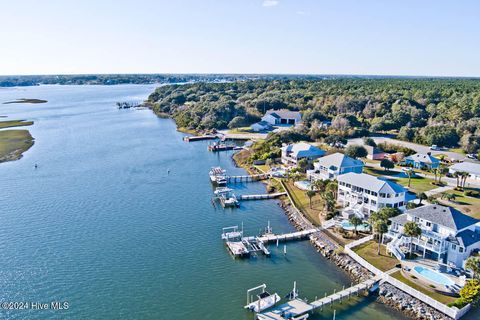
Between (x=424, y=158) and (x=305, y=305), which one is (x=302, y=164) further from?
(x=305, y=305)

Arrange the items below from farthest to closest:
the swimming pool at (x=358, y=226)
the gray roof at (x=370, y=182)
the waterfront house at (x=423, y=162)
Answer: the waterfront house at (x=423, y=162) < the gray roof at (x=370, y=182) < the swimming pool at (x=358, y=226)

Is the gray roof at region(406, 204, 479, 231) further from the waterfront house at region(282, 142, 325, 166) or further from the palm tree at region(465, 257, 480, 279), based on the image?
the waterfront house at region(282, 142, 325, 166)

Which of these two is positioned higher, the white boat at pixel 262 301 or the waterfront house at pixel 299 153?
the waterfront house at pixel 299 153

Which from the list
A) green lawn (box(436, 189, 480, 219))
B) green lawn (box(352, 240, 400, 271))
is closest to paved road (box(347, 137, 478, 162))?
green lawn (box(436, 189, 480, 219))

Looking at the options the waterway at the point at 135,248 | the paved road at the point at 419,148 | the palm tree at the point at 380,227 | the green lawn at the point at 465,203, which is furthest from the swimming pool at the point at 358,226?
the paved road at the point at 419,148

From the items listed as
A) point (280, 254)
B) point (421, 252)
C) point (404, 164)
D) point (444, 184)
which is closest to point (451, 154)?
point (404, 164)

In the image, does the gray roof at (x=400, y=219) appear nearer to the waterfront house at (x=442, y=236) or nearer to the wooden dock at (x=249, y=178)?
the waterfront house at (x=442, y=236)
